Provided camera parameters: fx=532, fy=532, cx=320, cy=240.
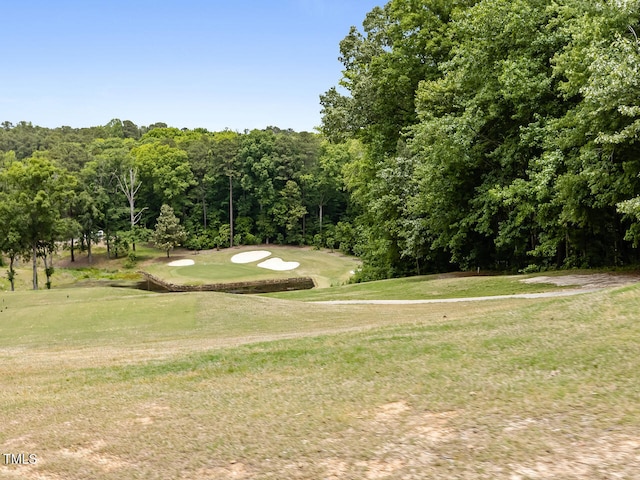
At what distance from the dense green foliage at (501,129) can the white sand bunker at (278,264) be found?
1928 cm

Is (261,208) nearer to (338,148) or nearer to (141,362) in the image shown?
(338,148)

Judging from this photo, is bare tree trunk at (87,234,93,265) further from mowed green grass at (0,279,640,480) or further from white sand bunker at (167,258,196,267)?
mowed green grass at (0,279,640,480)

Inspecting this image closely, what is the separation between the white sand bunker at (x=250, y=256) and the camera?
203 ft

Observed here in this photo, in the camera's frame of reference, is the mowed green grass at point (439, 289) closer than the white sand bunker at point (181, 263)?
Yes

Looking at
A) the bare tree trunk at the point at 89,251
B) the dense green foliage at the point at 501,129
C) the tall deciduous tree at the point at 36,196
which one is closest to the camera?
the dense green foliage at the point at 501,129

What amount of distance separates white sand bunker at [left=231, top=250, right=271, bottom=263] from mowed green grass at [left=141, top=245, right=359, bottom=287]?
0.85m

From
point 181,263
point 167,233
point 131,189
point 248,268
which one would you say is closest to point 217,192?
point 131,189

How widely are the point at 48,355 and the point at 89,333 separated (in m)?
3.50

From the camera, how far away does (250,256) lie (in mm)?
63500

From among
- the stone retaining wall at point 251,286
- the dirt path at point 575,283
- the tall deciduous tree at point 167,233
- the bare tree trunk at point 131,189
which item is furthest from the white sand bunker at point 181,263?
the dirt path at point 575,283

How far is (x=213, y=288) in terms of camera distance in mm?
48219

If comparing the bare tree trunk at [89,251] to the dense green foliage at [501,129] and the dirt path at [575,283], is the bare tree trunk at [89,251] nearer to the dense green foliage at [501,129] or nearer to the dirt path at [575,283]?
the dense green foliage at [501,129]

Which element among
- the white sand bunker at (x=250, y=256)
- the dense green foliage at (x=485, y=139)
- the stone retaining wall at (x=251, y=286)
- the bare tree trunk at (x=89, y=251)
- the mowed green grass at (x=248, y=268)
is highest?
the dense green foliage at (x=485, y=139)

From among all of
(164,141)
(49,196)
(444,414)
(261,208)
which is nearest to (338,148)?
(261,208)
